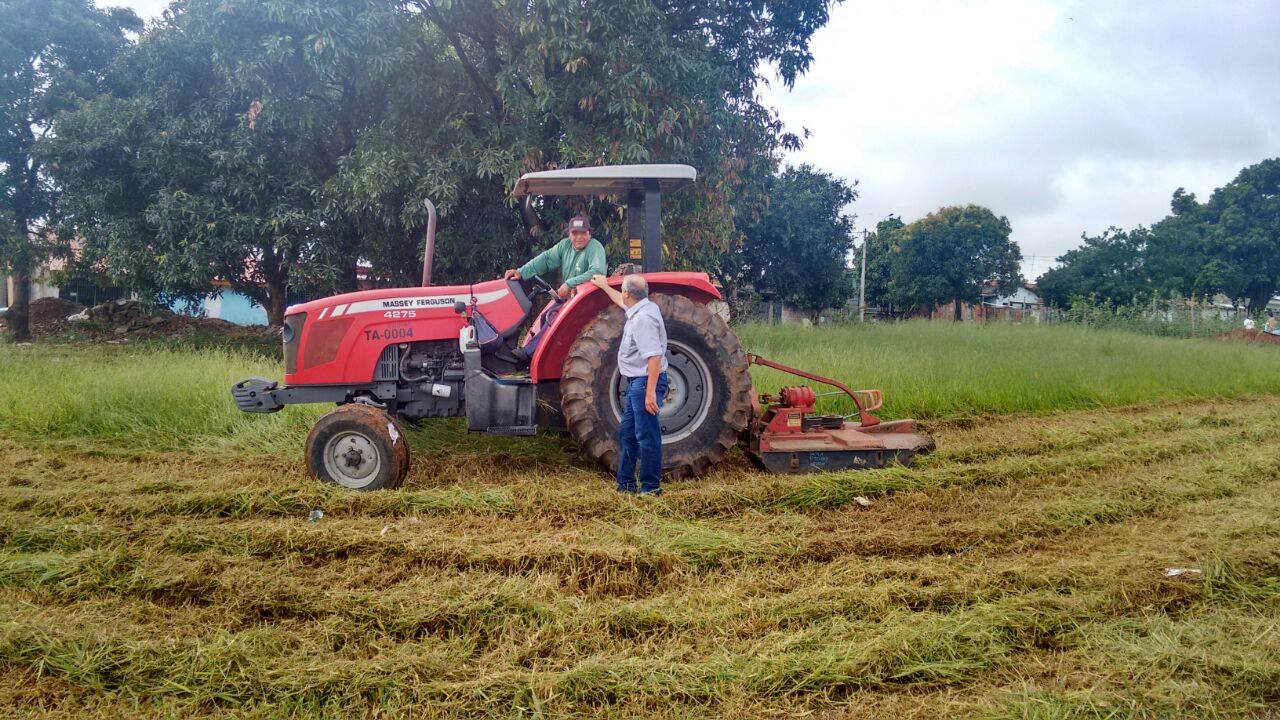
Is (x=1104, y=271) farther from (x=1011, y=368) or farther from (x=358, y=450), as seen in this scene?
(x=358, y=450)

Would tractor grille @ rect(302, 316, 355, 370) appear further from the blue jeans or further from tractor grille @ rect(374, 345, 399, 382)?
the blue jeans

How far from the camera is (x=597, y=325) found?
4.86 meters

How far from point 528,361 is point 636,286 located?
108 cm

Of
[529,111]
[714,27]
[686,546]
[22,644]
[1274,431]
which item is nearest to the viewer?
[22,644]

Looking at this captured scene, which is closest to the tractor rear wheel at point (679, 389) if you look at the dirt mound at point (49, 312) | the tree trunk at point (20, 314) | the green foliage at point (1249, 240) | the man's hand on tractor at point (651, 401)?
the man's hand on tractor at point (651, 401)

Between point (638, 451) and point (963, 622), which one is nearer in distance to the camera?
point (963, 622)

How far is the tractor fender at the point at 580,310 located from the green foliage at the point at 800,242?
17913 millimetres

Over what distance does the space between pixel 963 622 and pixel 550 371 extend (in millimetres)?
3010

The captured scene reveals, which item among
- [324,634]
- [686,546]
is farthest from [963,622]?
[324,634]

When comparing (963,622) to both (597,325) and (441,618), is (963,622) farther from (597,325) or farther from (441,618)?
(597,325)

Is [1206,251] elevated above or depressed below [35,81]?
below

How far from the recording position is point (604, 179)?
16.6 ft

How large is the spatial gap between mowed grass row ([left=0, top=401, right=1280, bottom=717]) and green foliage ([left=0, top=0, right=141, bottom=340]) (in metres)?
12.9

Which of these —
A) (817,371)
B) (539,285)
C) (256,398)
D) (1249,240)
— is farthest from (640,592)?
(1249,240)
